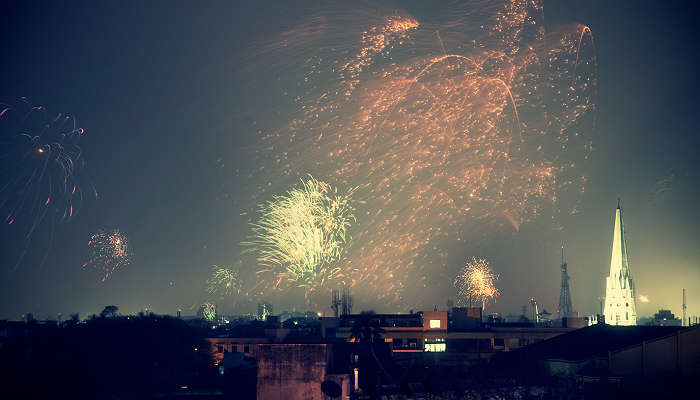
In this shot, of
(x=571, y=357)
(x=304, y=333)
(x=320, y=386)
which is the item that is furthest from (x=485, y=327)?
(x=320, y=386)

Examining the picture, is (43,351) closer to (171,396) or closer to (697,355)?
(171,396)

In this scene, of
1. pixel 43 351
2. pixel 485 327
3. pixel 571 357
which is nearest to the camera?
pixel 571 357

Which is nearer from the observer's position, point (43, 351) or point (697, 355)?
point (697, 355)

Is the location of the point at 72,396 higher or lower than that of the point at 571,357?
lower

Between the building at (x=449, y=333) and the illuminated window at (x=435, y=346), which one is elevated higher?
the building at (x=449, y=333)

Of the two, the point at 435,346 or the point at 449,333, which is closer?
the point at 435,346

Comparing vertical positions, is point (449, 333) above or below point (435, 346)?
above

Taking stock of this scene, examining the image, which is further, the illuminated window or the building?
the building

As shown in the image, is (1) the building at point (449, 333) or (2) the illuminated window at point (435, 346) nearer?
(2) the illuminated window at point (435, 346)

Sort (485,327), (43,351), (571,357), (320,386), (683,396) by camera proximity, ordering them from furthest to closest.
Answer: (485,327), (43,351), (571,357), (683,396), (320,386)

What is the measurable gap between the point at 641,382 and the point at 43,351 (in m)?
87.2

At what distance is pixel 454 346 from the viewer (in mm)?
134250

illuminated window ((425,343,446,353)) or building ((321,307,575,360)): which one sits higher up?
building ((321,307,575,360))

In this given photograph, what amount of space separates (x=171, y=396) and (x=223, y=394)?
7077 mm
